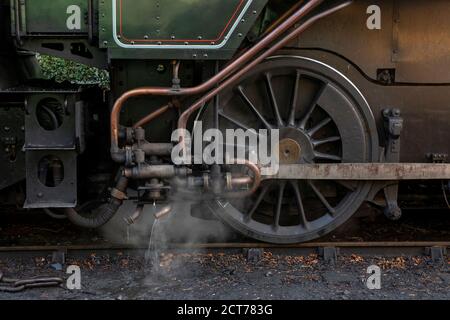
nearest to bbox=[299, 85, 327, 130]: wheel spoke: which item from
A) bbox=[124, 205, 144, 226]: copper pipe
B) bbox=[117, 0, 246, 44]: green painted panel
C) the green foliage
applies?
bbox=[117, 0, 246, 44]: green painted panel

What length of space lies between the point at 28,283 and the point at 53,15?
205 centimetres

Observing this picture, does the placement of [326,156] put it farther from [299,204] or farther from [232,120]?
[232,120]

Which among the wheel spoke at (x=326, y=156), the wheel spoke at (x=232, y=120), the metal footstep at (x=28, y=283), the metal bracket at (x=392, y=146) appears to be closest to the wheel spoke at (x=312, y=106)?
the wheel spoke at (x=326, y=156)

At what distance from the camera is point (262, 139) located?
5023mm

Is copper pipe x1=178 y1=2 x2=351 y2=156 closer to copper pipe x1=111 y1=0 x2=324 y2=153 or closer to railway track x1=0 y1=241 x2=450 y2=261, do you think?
copper pipe x1=111 y1=0 x2=324 y2=153

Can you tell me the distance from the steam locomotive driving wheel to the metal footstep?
1.38m

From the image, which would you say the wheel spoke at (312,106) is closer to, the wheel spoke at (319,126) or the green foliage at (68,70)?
the wheel spoke at (319,126)

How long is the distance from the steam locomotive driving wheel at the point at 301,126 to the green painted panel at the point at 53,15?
4.32 feet

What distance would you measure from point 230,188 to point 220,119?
676 millimetres

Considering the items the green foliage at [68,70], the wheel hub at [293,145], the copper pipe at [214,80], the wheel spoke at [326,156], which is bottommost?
the wheel spoke at [326,156]

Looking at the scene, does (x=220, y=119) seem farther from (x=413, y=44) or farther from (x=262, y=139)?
(x=413, y=44)

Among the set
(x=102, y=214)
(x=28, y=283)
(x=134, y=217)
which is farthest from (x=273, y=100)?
(x=28, y=283)

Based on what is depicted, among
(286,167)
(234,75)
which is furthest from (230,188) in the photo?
(234,75)

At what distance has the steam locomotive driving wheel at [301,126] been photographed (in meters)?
5.02
